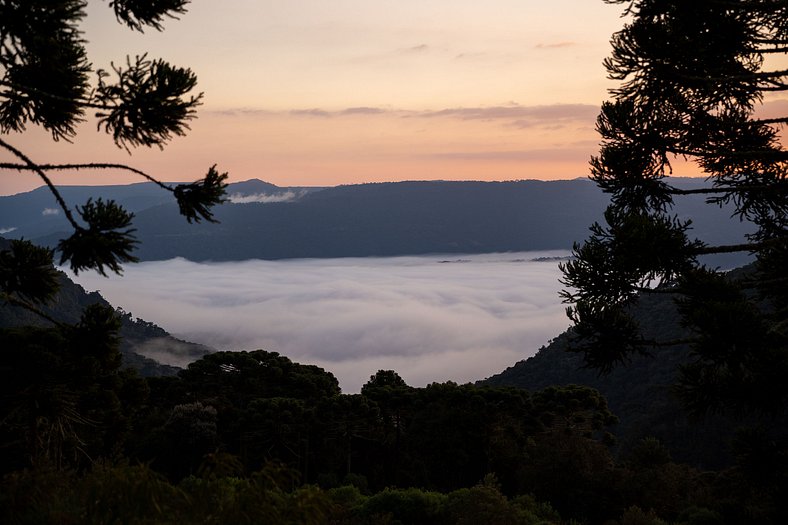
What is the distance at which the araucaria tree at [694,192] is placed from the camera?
11008 mm

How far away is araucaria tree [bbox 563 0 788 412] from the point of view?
11.0 metres

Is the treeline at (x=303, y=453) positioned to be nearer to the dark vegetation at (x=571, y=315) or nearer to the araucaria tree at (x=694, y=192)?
the dark vegetation at (x=571, y=315)

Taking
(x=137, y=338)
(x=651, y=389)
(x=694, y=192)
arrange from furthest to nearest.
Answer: (x=137, y=338)
(x=651, y=389)
(x=694, y=192)

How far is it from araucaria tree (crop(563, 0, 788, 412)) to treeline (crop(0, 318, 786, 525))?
3.54m

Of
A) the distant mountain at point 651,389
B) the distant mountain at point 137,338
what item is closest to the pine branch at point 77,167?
the distant mountain at point 651,389

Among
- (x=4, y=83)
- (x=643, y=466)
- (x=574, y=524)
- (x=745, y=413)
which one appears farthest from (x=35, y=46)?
(x=643, y=466)

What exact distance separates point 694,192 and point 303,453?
27.2 metres

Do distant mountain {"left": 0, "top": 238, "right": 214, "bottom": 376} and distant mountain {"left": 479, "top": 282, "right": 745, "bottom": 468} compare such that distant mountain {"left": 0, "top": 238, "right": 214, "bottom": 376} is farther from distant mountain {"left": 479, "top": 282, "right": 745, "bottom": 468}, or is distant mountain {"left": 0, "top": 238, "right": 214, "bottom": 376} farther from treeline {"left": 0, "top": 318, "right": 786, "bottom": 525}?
treeline {"left": 0, "top": 318, "right": 786, "bottom": 525}

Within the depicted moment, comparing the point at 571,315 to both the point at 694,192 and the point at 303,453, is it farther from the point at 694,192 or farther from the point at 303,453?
the point at 303,453

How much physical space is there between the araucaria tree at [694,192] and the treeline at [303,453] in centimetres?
354

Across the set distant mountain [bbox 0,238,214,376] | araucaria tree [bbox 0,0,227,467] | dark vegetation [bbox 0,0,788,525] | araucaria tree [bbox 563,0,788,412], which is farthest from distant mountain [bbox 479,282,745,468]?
distant mountain [bbox 0,238,214,376]

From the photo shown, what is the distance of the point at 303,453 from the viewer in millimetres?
35844

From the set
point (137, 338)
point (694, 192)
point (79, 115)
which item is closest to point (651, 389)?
point (694, 192)

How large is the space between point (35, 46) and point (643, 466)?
32.5 m
